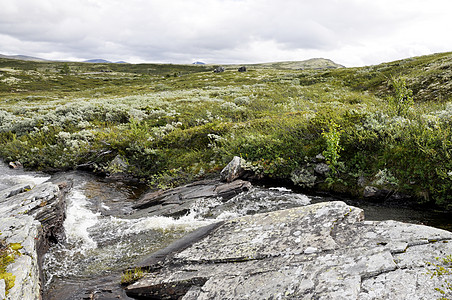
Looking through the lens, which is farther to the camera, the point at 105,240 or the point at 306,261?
the point at 105,240

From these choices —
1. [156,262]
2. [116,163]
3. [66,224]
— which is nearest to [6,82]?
[116,163]

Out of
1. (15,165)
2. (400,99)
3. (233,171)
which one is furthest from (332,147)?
(15,165)

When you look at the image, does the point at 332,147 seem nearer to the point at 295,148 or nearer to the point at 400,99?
the point at 295,148

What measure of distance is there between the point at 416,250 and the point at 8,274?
24.4ft

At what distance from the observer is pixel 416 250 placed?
4438mm

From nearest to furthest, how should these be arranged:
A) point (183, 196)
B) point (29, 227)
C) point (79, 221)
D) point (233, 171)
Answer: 1. point (29, 227)
2. point (79, 221)
3. point (183, 196)
4. point (233, 171)

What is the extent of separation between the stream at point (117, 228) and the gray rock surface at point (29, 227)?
0.56m

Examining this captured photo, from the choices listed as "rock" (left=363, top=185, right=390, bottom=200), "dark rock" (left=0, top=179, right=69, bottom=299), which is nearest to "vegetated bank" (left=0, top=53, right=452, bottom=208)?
"rock" (left=363, top=185, right=390, bottom=200)

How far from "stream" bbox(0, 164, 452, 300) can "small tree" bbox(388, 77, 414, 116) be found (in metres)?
4.66

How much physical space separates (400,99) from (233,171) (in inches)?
305

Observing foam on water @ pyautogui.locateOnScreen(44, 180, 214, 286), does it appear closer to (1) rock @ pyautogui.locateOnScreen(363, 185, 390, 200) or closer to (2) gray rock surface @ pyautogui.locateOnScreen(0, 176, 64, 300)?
(2) gray rock surface @ pyautogui.locateOnScreen(0, 176, 64, 300)

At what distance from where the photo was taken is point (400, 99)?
1109 cm

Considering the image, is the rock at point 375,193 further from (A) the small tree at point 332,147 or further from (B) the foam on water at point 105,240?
(B) the foam on water at point 105,240

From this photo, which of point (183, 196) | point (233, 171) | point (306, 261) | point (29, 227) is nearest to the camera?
point (306, 261)
